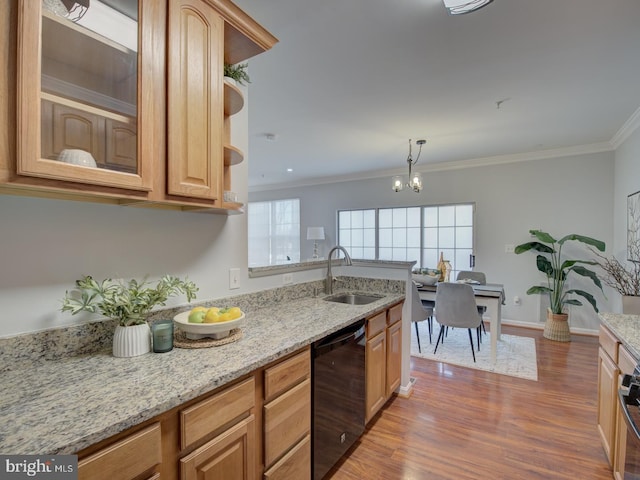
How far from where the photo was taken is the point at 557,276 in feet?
13.7

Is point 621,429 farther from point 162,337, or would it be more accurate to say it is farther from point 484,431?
point 162,337

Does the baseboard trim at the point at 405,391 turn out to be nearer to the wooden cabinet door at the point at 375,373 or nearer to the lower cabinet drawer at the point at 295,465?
the wooden cabinet door at the point at 375,373

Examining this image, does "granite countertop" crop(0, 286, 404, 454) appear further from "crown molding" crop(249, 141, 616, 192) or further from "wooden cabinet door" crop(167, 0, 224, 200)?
"crown molding" crop(249, 141, 616, 192)

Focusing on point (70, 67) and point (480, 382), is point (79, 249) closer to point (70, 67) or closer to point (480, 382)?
point (70, 67)

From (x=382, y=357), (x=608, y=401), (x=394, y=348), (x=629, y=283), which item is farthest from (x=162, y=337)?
(x=629, y=283)

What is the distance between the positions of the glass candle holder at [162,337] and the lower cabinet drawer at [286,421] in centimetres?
49

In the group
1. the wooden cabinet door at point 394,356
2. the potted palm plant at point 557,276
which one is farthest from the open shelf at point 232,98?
the potted palm plant at point 557,276

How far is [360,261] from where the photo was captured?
9.31 ft

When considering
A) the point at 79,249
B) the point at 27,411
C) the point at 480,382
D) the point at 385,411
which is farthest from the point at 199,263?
the point at 480,382

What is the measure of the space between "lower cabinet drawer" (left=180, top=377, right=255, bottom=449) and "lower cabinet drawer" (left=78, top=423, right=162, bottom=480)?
86 millimetres

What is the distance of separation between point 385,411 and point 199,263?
6.16 ft

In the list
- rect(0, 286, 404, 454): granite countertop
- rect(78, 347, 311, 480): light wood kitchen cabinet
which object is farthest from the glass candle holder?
rect(78, 347, 311, 480): light wood kitchen cabinet

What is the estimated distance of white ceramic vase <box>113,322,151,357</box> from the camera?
48.9 inches

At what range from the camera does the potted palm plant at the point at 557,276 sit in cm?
395
